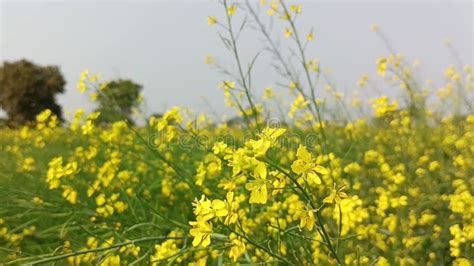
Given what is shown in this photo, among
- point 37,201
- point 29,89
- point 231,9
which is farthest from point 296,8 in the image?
point 29,89

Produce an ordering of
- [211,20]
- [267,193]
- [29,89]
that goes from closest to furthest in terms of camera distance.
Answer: [267,193] → [211,20] → [29,89]

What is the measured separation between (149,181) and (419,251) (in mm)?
1620

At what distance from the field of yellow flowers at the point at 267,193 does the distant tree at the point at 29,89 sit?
40.1 feet

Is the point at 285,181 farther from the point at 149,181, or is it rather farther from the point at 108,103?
the point at 149,181

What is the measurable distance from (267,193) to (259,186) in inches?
0.7

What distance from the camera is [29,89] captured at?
15.3 meters

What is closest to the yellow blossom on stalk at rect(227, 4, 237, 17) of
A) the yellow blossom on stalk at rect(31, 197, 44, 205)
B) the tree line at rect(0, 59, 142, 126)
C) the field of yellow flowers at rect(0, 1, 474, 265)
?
the field of yellow flowers at rect(0, 1, 474, 265)

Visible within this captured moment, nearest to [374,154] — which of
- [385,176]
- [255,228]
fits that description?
[385,176]

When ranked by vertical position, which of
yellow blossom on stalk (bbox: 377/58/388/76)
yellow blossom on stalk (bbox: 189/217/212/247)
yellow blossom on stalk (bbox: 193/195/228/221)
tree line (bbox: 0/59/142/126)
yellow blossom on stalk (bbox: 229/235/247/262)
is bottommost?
yellow blossom on stalk (bbox: 229/235/247/262)

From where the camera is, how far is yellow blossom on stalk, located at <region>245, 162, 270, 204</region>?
34.5 inches

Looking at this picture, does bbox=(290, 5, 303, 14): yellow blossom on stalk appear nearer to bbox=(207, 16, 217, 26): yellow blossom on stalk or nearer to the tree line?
bbox=(207, 16, 217, 26): yellow blossom on stalk

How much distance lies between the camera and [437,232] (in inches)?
85.4

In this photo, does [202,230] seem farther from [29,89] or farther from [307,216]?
[29,89]

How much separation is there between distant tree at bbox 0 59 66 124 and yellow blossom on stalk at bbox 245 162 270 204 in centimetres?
1491
